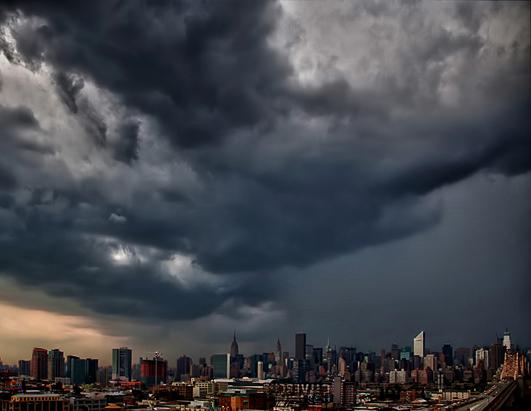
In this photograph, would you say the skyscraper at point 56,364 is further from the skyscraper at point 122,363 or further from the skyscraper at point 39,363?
the skyscraper at point 122,363

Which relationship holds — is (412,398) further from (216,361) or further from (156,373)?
(216,361)

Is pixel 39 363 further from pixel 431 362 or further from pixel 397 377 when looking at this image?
pixel 431 362

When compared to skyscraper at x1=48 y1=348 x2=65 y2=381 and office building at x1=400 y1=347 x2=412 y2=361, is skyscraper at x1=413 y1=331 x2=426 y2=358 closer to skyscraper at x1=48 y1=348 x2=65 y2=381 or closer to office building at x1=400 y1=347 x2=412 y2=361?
office building at x1=400 y1=347 x2=412 y2=361

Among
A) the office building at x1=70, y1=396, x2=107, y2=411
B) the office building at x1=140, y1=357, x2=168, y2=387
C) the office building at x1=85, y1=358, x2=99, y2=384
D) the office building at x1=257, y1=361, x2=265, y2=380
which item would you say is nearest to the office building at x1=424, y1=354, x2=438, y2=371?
the office building at x1=257, y1=361, x2=265, y2=380

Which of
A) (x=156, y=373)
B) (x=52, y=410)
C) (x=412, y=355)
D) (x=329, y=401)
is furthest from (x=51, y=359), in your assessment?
(x=412, y=355)

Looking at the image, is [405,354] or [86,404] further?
[405,354]

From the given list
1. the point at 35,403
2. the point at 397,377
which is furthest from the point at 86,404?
the point at 397,377
